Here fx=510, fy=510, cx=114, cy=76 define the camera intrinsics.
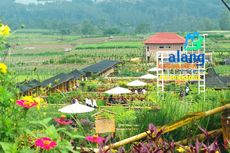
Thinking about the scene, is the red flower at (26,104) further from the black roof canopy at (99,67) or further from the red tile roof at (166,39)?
the red tile roof at (166,39)

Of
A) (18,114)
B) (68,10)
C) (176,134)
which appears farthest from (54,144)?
(68,10)

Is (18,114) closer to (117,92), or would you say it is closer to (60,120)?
(60,120)

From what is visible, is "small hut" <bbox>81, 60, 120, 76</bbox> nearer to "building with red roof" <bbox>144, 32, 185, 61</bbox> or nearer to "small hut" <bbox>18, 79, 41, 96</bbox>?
"building with red roof" <bbox>144, 32, 185, 61</bbox>

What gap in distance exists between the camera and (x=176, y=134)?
2.14m

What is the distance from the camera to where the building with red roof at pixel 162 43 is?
38.7 metres

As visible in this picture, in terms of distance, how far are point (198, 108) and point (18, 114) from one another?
84cm

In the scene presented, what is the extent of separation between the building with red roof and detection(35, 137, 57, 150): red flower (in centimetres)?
3675

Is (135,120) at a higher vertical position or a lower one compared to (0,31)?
lower

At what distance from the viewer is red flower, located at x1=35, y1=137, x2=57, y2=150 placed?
1.59 metres

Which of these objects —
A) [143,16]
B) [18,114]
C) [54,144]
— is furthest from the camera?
[143,16]

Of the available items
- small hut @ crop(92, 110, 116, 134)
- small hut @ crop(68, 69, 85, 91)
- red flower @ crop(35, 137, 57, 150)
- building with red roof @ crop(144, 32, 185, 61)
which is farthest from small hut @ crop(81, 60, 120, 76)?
red flower @ crop(35, 137, 57, 150)

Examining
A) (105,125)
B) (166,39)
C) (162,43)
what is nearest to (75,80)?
(162,43)

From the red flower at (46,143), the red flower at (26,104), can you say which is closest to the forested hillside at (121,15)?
the red flower at (26,104)

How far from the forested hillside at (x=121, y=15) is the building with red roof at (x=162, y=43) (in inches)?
2190
